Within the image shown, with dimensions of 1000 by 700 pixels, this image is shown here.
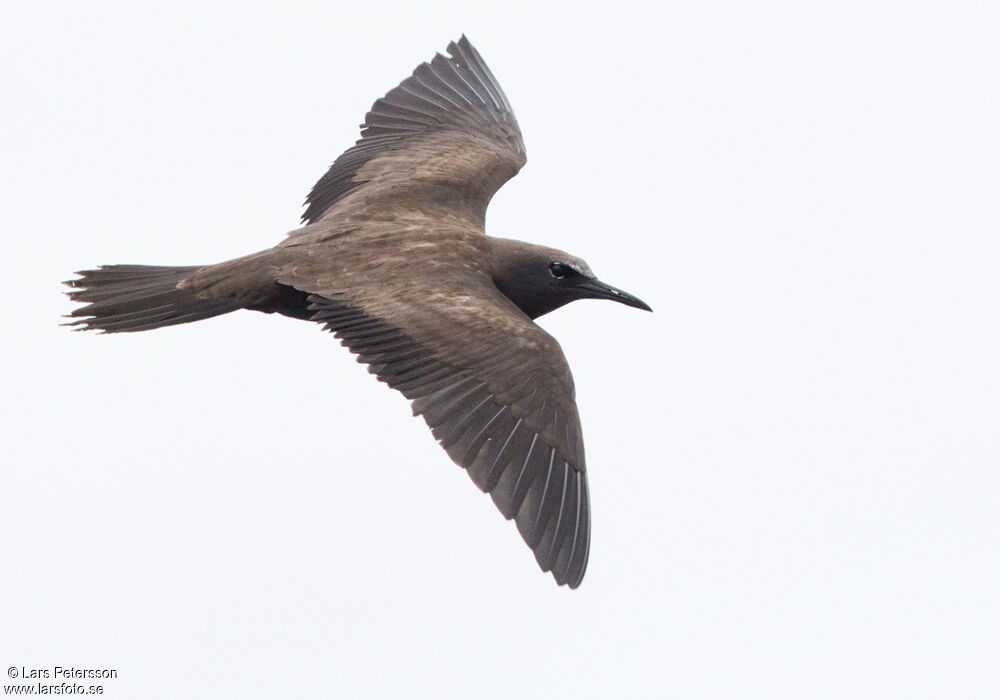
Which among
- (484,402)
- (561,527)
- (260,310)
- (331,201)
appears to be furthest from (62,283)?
(561,527)

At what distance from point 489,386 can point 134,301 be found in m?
2.87

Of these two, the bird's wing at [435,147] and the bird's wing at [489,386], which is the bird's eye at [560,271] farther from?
the bird's wing at [435,147]

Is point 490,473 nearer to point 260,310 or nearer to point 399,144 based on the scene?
point 260,310

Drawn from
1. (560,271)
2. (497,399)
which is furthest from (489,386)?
(560,271)

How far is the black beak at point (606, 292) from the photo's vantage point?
1301 cm

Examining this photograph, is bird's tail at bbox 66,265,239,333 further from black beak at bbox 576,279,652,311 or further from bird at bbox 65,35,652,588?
black beak at bbox 576,279,652,311

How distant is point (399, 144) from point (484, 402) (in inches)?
172

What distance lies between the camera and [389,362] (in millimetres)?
11625

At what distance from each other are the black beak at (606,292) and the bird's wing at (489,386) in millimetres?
999

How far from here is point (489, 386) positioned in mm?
11438

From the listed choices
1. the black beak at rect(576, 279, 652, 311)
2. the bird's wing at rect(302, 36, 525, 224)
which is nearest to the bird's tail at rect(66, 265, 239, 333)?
the bird's wing at rect(302, 36, 525, 224)

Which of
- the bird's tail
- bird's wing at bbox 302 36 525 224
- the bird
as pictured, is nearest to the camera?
the bird

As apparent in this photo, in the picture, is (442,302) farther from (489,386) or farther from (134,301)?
(134,301)

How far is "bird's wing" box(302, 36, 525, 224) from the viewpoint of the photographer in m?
14.1
